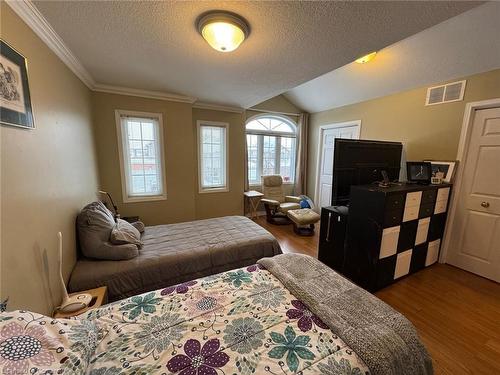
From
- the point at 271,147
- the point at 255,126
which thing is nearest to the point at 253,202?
the point at 271,147

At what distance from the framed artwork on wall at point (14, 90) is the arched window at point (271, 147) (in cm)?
371

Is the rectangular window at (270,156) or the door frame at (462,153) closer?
the door frame at (462,153)

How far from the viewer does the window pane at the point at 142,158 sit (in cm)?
313

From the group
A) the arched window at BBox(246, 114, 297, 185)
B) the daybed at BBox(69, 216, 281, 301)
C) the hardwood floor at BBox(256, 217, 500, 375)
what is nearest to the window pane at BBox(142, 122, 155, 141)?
the daybed at BBox(69, 216, 281, 301)

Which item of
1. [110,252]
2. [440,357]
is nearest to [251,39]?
[110,252]

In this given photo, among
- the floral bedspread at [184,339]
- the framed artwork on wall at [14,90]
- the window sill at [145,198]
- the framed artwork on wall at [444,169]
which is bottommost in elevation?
the floral bedspread at [184,339]

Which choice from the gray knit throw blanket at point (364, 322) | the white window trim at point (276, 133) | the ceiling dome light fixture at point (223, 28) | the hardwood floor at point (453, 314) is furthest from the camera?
the white window trim at point (276, 133)

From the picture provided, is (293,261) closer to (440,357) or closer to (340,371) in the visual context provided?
(340,371)

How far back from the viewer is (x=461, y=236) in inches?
107

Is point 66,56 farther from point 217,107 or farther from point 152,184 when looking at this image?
point 217,107

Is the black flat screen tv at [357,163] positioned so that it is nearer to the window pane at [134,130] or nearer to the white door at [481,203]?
the white door at [481,203]

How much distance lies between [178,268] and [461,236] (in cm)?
359

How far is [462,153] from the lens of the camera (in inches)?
103

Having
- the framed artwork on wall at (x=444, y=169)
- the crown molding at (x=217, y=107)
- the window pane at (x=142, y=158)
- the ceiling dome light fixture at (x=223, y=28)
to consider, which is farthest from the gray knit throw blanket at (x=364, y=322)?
the crown molding at (x=217, y=107)
